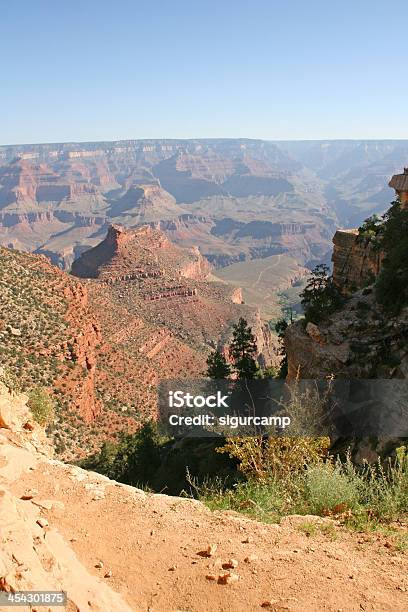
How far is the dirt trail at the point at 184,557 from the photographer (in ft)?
17.7

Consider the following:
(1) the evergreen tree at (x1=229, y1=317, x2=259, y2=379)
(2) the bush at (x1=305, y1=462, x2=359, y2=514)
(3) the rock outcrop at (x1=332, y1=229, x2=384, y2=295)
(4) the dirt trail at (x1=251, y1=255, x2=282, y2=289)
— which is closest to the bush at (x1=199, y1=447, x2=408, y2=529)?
(2) the bush at (x1=305, y1=462, x2=359, y2=514)

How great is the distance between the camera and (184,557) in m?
6.24

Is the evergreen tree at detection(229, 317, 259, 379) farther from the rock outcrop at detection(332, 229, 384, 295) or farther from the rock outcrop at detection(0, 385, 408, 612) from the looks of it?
the rock outcrop at detection(0, 385, 408, 612)

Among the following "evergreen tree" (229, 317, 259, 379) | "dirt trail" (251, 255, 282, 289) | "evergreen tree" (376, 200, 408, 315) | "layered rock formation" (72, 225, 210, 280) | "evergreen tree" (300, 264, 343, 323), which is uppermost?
"evergreen tree" (376, 200, 408, 315)

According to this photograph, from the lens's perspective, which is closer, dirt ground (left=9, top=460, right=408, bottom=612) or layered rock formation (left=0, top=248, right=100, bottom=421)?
Answer: dirt ground (left=9, top=460, right=408, bottom=612)

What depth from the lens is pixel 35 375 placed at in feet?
91.6

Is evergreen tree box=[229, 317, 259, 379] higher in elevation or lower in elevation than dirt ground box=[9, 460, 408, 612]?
lower

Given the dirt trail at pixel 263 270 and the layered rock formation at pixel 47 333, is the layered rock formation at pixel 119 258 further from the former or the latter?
the dirt trail at pixel 263 270

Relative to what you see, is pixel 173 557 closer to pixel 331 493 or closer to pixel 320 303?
pixel 331 493

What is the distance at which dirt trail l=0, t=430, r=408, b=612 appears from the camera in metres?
5.38

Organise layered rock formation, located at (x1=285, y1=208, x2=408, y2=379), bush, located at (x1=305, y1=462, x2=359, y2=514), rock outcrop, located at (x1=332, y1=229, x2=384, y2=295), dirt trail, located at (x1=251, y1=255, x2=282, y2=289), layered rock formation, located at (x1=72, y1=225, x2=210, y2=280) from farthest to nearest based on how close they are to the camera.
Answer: dirt trail, located at (x1=251, y1=255, x2=282, y2=289), layered rock formation, located at (x1=72, y1=225, x2=210, y2=280), rock outcrop, located at (x1=332, y1=229, x2=384, y2=295), layered rock formation, located at (x1=285, y1=208, x2=408, y2=379), bush, located at (x1=305, y1=462, x2=359, y2=514)

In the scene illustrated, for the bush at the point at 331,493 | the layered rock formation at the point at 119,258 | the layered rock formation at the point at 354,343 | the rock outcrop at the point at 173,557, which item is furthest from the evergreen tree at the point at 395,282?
the layered rock formation at the point at 119,258

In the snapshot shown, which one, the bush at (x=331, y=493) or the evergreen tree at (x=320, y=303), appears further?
the evergreen tree at (x=320, y=303)

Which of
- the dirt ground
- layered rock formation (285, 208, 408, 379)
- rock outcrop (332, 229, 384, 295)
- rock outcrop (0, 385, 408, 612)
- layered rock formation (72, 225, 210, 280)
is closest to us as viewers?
rock outcrop (0, 385, 408, 612)
